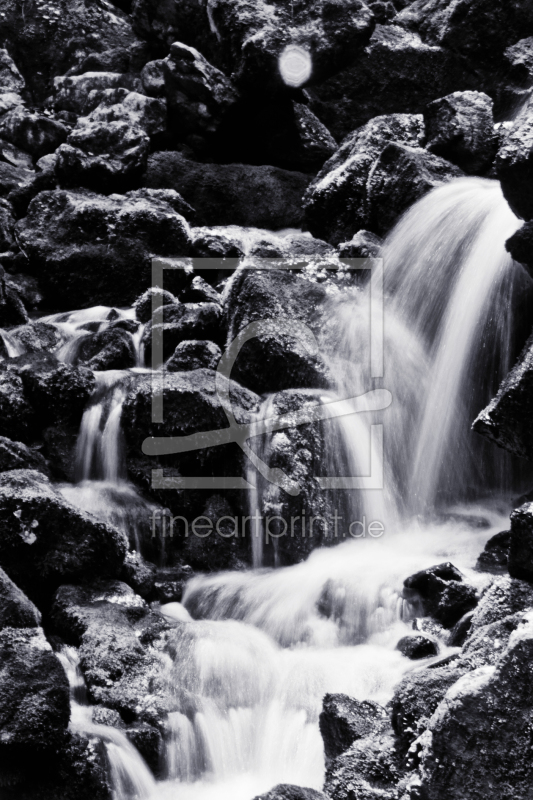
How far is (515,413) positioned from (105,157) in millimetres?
9113

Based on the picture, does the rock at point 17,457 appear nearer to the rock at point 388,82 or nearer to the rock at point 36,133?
the rock at point 36,133

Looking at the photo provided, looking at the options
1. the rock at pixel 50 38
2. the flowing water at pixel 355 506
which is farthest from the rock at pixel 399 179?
the rock at pixel 50 38

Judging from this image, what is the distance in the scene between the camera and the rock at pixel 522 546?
394cm

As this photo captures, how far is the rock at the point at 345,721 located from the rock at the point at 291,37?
11828 mm

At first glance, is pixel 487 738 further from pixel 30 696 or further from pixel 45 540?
pixel 45 540

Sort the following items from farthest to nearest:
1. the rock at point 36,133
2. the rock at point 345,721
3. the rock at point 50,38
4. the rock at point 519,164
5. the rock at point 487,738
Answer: the rock at point 50,38
the rock at point 36,133
the rock at point 519,164
the rock at point 345,721
the rock at point 487,738

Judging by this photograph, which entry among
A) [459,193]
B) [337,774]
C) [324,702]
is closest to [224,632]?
[324,702]

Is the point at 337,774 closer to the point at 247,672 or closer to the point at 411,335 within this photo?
the point at 247,672

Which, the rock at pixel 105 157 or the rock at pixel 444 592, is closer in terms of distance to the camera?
the rock at pixel 444 592

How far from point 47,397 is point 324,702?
4.35 metres

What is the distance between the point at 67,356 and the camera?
9062mm

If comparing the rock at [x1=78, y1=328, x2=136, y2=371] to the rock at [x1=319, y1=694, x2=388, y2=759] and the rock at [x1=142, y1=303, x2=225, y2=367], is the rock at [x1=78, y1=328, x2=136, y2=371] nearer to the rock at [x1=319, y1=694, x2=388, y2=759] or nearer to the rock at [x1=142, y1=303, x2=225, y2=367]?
the rock at [x1=142, y1=303, x2=225, y2=367]

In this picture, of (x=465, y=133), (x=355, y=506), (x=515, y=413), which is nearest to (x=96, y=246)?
(x=465, y=133)

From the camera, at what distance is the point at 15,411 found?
23.7 feet
